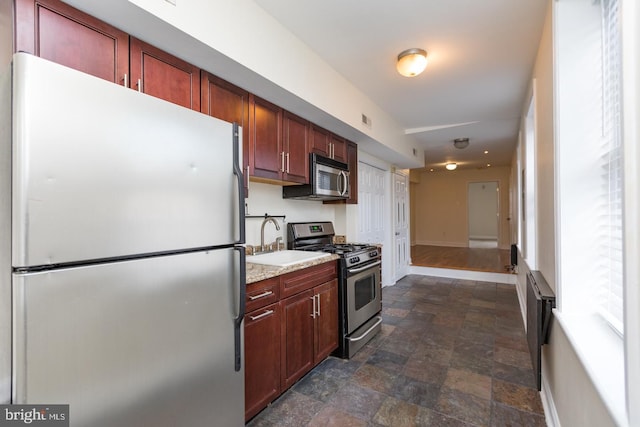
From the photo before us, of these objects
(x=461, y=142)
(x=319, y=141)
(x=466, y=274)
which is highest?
(x=461, y=142)

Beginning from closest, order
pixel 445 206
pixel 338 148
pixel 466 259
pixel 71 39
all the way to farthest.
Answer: pixel 71 39 → pixel 338 148 → pixel 466 259 → pixel 445 206

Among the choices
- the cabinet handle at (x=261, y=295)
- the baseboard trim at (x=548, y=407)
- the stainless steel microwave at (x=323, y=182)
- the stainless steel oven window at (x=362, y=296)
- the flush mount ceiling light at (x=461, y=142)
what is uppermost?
the flush mount ceiling light at (x=461, y=142)

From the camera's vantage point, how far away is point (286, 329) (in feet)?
6.67

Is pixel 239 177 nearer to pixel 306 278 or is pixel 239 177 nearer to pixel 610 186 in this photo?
pixel 306 278

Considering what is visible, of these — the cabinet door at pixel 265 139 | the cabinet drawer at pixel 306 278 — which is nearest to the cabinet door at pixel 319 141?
the cabinet door at pixel 265 139

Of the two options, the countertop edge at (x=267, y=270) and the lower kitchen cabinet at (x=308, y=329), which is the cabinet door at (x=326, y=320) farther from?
the countertop edge at (x=267, y=270)

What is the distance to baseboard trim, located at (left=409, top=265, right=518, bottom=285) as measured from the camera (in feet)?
17.1

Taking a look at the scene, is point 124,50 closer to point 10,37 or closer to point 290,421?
point 10,37

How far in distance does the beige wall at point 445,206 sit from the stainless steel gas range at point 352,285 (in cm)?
679

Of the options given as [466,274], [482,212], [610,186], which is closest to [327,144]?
[610,186]

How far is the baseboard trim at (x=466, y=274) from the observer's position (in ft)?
17.1

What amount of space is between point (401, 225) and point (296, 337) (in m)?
4.07

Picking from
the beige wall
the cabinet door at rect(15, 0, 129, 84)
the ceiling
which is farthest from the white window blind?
the beige wall

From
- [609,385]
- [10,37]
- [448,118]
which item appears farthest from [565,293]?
[448,118]
